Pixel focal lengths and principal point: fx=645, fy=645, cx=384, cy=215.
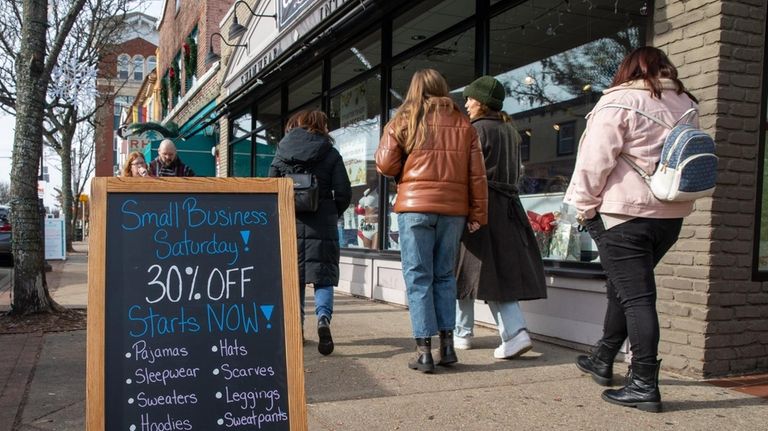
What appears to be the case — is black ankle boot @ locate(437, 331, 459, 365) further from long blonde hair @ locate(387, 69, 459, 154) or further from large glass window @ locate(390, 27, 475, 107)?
large glass window @ locate(390, 27, 475, 107)

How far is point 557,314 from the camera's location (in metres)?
4.88

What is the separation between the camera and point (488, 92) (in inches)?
172

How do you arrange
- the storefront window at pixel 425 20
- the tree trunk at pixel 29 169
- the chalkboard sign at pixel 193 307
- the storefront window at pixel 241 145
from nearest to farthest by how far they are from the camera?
the chalkboard sign at pixel 193 307 → the tree trunk at pixel 29 169 → the storefront window at pixel 425 20 → the storefront window at pixel 241 145

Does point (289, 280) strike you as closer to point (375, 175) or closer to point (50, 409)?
point (50, 409)

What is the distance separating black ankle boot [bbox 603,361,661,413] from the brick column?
0.75m

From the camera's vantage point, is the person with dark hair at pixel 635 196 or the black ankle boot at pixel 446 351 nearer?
the person with dark hair at pixel 635 196

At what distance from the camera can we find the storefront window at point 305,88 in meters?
9.84

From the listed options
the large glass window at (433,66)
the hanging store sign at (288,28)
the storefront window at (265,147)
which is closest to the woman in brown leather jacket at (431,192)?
the large glass window at (433,66)

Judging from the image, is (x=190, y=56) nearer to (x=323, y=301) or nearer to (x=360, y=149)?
(x=360, y=149)

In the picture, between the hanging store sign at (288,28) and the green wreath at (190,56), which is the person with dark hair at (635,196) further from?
the green wreath at (190,56)

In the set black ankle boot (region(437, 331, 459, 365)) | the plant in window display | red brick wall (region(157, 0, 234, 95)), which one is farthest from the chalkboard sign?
red brick wall (region(157, 0, 234, 95))

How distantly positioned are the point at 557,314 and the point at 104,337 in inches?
135

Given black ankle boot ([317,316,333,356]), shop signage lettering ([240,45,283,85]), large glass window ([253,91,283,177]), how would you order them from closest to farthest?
1. black ankle boot ([317,316,333,356])
2. shop signage lettering ([240,45,283,85])
3. large glass window ([253,91,283,177])

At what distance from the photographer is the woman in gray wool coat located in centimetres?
429
